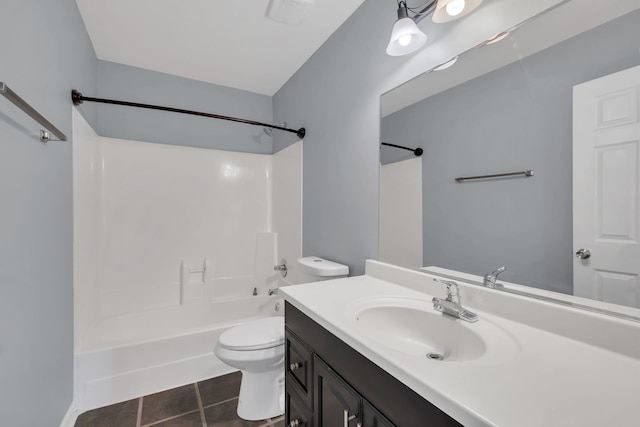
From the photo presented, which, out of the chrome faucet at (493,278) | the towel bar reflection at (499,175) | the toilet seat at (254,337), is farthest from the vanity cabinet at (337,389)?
the towel bar reflection at (499,175)

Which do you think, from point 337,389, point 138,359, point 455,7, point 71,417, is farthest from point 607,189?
point 71,417

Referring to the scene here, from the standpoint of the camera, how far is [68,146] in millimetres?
1530

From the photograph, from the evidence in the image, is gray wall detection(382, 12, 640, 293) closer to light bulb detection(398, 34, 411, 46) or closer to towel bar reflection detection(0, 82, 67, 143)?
light bulb detection(398, 34, 411, 46)

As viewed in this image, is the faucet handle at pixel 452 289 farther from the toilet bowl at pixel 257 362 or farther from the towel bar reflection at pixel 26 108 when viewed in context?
the towel bar reflection at pixel 26 108

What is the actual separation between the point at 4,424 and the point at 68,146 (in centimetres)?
129

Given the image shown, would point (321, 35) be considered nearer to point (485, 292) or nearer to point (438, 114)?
point (438, 114)

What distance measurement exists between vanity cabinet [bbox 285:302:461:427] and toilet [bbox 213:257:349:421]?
34cm

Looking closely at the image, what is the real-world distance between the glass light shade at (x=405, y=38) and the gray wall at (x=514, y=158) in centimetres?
25

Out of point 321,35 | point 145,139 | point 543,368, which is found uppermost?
point 321,35

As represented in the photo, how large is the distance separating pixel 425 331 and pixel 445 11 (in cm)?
121

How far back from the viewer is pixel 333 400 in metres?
0.87

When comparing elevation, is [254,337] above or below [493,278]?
below

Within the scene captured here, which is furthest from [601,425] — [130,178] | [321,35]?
[130,178]

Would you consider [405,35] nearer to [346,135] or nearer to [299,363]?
[346,135]
